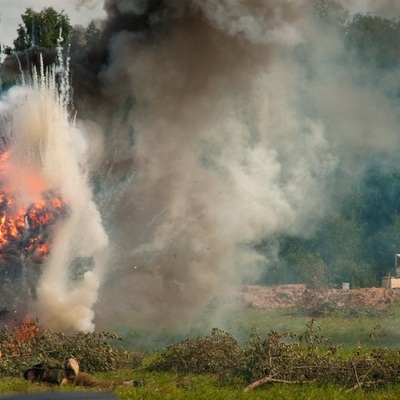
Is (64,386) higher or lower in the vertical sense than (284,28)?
lower

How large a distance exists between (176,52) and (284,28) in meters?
3.49

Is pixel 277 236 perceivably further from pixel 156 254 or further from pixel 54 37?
pixel 54 37

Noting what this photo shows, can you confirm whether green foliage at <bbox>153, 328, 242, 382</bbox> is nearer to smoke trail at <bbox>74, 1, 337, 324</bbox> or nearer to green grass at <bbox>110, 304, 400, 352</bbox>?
green grass at <bbox>110, 304, 400, 352</bbox>

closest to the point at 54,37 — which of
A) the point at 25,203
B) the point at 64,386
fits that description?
the point at 25,203

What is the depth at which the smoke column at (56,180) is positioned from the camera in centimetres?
2778

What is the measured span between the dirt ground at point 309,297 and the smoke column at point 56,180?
27.0 ft

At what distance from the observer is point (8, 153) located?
29.1m

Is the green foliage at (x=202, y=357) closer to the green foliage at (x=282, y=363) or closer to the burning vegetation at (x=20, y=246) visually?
the green foliage at (x=282, y=363)

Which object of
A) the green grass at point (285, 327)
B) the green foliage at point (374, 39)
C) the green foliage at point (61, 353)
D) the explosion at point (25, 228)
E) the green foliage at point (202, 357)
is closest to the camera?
the green foliage at point (202, 357)

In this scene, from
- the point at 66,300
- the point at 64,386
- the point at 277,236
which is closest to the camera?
the point at 64,386

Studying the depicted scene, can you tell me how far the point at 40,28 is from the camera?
58.9 meters

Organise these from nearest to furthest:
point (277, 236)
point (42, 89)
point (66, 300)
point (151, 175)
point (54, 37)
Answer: point (66, 300)
point (42, 89)
point (151, 175)
point (277, 236)
point (54, 37)

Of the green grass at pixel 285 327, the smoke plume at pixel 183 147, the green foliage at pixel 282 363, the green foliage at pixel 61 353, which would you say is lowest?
the green foliage at pixel 282 363

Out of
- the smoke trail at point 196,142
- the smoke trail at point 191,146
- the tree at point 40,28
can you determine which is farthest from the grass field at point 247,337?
the tree at point 40,28
